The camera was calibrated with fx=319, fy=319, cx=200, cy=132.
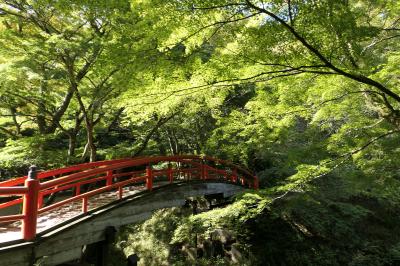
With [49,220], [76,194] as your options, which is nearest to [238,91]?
[76,194]

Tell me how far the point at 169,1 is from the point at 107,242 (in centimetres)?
516

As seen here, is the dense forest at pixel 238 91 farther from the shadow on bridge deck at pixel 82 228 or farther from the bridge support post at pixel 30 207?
the bridge support post at pixel 30 207

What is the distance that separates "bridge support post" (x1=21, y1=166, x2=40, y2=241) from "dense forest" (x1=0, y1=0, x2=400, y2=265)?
7.88 feet

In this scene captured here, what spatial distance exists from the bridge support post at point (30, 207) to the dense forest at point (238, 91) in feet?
7.88

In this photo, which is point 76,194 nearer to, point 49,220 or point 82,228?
point 49,220

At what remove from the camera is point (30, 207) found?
518cm

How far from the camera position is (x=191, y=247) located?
531 inches

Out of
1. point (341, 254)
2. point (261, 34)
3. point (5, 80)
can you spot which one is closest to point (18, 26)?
point (5, 80)

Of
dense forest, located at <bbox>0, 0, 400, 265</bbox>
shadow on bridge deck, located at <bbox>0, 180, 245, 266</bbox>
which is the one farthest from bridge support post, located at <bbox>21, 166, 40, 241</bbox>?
dense forest, located at <bbox>0, 0, 400, 265</bbox>

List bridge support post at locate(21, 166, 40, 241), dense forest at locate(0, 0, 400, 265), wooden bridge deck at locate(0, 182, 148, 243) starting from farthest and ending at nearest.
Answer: wooden bridge deck at locate(0, 182, 148, 243) → bridge support post at locate(21, 166, 40, 241) → dense forest at locate(0, 0, 400, 265)

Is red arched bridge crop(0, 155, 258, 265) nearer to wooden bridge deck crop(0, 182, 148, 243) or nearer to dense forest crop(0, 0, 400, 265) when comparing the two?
wooden bridge deck crop(0, 182, 148, 243)

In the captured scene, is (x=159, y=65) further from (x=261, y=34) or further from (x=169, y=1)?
(x=261, y=34)

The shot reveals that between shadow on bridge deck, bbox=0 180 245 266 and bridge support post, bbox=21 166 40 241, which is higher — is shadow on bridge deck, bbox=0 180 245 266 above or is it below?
below

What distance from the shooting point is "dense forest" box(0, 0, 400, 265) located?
4941 millimetres
